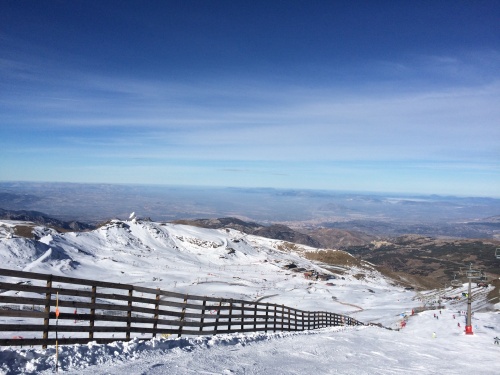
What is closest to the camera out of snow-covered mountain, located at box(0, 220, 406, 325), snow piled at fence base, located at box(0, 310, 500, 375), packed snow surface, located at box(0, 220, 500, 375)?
snow piled at fence base, located at box(0, 310, 500, 375)

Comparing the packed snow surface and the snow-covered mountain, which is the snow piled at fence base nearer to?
the packed snow surface

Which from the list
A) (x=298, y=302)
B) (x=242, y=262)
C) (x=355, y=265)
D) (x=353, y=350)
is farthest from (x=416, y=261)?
(x=353, y=350)

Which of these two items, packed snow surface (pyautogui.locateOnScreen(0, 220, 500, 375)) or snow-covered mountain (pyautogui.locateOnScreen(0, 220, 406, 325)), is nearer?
packed snow surface (pyautogui.locateOnScreen(0, 220, 500, 375))

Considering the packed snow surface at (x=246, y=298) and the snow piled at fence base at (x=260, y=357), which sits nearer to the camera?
the snow piled at fence base at (x=260, y=357)

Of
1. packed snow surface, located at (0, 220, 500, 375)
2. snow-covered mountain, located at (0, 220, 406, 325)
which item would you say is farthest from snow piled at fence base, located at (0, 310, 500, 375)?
snow-covered mountain, located at (0, 220, 406, 325)

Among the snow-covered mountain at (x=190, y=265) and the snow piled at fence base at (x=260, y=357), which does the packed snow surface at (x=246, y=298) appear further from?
the snow-covered mountain at (x=190, y=265)

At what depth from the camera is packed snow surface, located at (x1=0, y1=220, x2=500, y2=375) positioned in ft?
29.2

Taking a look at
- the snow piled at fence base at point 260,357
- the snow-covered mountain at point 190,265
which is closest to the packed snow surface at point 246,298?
the snow piled at fence base at point 260,357

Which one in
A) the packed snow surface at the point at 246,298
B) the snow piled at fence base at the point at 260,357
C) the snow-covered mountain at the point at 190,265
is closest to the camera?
the snow piled at fence base at the point at 260,357

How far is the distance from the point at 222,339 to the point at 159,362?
3876 millimetres

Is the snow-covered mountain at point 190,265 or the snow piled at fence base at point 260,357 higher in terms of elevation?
the snow piled at fence base at point 260,357

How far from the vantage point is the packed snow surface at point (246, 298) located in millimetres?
8914

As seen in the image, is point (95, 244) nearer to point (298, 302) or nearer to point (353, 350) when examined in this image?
point (298, 302)

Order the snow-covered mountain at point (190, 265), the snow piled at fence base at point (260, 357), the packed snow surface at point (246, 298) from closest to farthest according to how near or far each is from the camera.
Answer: the snow piled at fence base at point (260, 357)
the packed snow surface at point (246, 298)
the snow-covered mountain at point (190, 265)
